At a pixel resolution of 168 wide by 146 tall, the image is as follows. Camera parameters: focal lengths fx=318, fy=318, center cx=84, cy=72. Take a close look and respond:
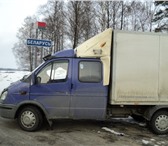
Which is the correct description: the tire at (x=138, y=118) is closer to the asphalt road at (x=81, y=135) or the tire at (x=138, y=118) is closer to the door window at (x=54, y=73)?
the asphalt road at (x=81, y=135)

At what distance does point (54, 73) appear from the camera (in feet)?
29.0

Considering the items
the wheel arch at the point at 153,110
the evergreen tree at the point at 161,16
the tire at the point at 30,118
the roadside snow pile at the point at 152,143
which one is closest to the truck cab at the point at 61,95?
the tire at the point at 30,118

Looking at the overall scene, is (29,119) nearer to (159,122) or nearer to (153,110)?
(153,110)

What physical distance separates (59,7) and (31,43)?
74.2ft

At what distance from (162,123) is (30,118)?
12.3ft

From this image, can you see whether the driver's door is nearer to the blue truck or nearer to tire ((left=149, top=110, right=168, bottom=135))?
the blue truck

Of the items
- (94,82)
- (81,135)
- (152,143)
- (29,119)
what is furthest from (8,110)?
(152,143)

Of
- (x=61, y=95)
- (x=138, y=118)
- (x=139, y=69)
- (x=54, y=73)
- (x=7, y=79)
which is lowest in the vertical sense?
(x=138, y=118)

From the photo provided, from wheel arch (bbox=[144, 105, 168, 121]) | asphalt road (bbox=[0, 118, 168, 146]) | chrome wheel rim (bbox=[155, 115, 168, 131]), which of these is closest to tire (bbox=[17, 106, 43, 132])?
asphalt road (bbox=[0, 118, 168, 146])

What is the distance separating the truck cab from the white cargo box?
0.46 m

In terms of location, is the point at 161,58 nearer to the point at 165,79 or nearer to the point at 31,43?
the point at 165,79

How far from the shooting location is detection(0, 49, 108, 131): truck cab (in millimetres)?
8719

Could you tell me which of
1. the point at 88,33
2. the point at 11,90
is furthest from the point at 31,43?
the point at 88,33

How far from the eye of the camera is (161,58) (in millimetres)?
8977
